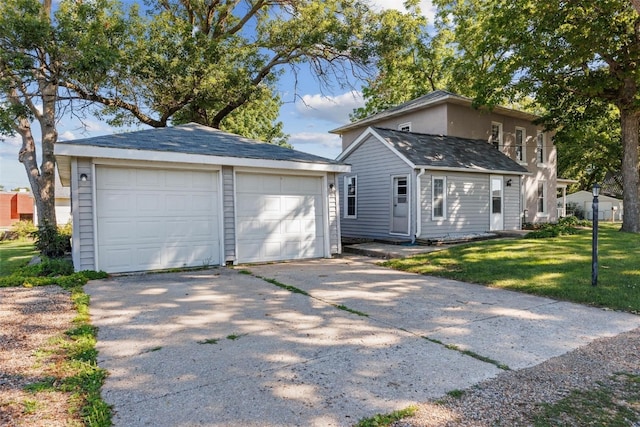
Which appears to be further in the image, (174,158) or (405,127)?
(405,127)

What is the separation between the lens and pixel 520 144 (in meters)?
18.5

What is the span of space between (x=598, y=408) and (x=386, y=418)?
1.55 metres

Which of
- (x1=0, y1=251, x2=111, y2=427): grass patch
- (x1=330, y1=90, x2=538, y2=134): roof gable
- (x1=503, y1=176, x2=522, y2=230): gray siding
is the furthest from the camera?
(x1=330, y1=90, x2=538, y2=134): roof gable

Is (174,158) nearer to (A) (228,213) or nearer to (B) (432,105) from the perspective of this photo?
(A) (228,213)

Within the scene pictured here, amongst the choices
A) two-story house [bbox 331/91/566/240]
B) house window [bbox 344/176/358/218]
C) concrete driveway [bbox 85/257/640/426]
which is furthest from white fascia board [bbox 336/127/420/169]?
concrete driveway [bbox 85/257/640/426]

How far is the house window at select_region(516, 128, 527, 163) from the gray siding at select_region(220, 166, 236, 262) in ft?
48.6

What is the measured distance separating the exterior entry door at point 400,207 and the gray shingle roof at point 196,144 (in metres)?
4.04

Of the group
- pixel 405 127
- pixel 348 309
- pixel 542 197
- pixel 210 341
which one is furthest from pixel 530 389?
pixel 542 197

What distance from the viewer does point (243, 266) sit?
901 centimetres

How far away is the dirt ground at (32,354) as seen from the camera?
2582 millimetres

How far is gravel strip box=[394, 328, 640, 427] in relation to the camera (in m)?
2.58

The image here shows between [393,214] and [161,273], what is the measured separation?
8266mm

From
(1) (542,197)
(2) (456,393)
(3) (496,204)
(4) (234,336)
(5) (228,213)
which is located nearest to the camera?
(2) (456,393)

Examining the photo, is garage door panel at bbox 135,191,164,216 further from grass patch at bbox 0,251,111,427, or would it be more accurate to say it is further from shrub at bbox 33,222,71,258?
shrub at bbox 33,222,71,258
